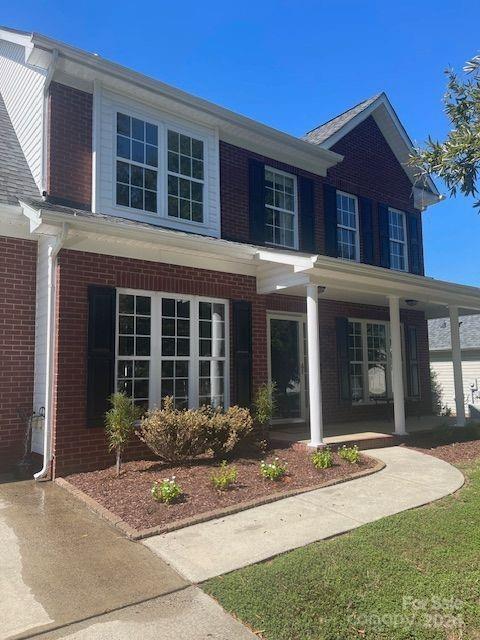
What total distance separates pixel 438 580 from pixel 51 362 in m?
5.31

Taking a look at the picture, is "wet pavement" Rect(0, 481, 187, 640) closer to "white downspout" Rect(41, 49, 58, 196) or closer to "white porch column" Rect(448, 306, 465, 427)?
"white downspout" Rect(41, 49, 58, 196)

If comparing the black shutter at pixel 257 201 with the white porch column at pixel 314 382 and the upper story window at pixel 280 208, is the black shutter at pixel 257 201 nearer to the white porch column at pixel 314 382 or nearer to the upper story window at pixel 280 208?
the upper story window at pixel 280 208

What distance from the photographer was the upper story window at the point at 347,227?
12836 millimetres

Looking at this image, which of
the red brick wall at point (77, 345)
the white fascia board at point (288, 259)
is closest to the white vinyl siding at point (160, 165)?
the red brick wall at point (77, 345)

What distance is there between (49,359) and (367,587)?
4974 millimetres

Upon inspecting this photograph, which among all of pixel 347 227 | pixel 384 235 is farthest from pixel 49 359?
pixel 384 235

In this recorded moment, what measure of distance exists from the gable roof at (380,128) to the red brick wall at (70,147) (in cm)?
627

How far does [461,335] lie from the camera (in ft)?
71.5

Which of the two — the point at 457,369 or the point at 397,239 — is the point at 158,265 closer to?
the point at 457,369

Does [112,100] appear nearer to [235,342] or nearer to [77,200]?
[77,200]

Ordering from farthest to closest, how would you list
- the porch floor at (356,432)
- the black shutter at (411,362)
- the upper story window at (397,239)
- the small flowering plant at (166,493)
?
the upper story window at (397,239), the black shutter at (411,362), the porch floor at (356,432), the small flowering plant at (166,493)

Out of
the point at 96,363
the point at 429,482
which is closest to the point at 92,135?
the point at 96,363

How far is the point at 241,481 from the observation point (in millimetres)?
6547

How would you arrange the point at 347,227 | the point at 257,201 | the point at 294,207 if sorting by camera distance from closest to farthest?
the point at 257,201, the point at 294,207, the point at 347,227
